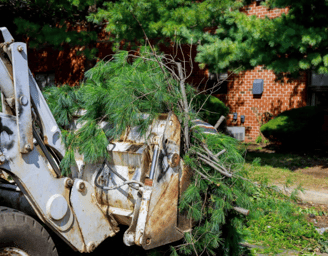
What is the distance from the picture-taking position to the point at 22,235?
241 centimetres

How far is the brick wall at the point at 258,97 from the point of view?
38.0 ft

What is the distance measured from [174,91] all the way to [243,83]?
9666 millimetres

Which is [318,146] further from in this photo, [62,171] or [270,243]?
[62,171]

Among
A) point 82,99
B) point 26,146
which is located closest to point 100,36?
point 82,99

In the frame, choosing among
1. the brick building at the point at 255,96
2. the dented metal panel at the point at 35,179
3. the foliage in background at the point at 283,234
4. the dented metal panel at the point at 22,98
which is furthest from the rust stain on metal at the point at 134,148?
the brick building at the point at 255,96

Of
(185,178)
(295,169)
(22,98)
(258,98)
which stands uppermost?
(22,98)

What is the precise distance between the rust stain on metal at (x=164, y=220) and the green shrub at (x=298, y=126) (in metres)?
8.15

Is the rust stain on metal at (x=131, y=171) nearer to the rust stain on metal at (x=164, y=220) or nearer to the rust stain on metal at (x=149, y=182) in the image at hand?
the rust stain on metal at (x=149, y=182)

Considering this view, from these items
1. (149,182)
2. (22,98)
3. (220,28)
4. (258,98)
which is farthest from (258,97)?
(22,98)

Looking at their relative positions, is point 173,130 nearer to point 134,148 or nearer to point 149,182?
point 134,148

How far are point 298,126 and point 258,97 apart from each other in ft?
7.77

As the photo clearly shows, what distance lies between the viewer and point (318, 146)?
35.7 feet

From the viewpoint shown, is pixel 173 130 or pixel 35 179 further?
pixel 173 130

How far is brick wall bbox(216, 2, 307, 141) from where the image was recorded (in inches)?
456
